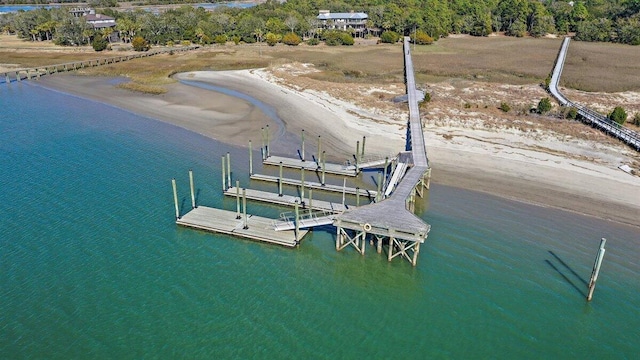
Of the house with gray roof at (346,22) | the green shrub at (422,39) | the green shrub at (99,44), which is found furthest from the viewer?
the house with gray roof at (346,22)

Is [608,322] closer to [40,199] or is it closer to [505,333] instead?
[505,333]

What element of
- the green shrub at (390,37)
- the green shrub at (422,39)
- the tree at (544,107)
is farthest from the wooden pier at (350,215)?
the green shrub at (390,37)

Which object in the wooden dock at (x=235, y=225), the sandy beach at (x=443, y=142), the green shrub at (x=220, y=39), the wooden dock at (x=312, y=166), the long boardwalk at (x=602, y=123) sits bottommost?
the wooden dock at (x=235, y=225)

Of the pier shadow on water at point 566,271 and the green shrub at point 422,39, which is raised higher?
the green shrub at point 422,39

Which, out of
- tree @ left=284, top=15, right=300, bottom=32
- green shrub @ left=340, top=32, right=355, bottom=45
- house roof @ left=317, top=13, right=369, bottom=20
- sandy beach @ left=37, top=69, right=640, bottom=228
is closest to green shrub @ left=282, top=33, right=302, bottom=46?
tree @ left=284, top=15, right=300, bottom=32

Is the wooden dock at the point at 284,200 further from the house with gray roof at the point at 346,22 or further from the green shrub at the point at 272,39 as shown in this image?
the house with gray roof at the point at 346,22

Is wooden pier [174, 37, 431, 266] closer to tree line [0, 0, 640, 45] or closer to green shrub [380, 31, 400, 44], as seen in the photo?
green shrub [380, 31, 400, 44]

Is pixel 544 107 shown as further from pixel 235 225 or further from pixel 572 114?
pixel 235 225

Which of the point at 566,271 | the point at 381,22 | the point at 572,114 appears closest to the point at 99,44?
the point at 381,22
